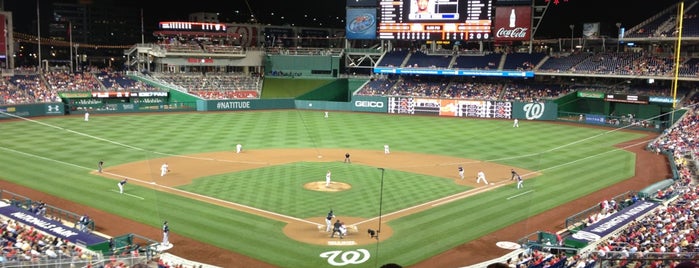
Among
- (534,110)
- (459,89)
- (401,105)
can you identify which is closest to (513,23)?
(459,89)

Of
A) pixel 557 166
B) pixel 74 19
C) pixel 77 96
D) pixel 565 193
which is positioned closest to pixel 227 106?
pixel 77 96

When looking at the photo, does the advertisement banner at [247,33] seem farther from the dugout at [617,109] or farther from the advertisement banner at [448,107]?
the dugout at [617,109]

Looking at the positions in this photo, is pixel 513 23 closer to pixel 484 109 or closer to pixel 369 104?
pixel 484 109

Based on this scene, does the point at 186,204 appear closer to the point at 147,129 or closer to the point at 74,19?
the point at 147,129

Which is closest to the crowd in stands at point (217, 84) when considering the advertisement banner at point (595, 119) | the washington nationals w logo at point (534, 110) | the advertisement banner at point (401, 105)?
the advertisement banner at point (401, 105)

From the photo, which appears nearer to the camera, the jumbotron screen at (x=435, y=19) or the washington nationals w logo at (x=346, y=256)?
the washington nationals w logo at (x=346, y=256)

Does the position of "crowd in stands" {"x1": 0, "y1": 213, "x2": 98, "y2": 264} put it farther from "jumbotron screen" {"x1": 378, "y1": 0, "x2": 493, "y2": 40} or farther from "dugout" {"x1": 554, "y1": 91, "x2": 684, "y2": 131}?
"jumbotron screen" {"x1": 378, "y1": 0, "x2": 493, "y2": 40}
